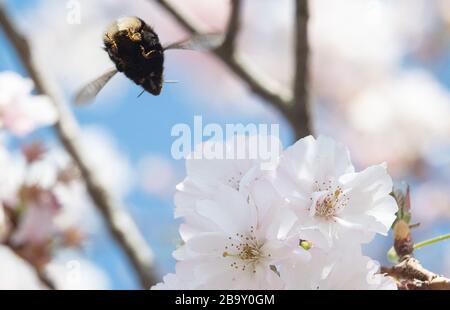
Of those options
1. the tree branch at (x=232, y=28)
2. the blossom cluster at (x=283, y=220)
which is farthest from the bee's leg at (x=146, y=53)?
the tree branch at (x=232, y=28)

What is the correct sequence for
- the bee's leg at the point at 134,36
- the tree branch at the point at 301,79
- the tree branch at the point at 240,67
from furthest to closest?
the tree branch at the point at 240,67 → the tree branch at the point at 301,79 → the bee's leg at the point at 134,36

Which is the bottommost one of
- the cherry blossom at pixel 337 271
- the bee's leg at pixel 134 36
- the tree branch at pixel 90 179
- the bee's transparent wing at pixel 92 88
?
the cherry blossom at pixel 337 271

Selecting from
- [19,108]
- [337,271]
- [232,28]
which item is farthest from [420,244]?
[19,108]

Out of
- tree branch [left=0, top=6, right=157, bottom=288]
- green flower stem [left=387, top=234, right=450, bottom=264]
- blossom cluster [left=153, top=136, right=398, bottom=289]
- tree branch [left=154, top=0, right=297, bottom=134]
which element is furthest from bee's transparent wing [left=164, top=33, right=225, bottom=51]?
tree branch [left=0, top=6, right=157, bottom=288]

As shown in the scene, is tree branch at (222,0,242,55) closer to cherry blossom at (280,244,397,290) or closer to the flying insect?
the flying insect

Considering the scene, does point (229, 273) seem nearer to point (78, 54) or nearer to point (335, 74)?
point (78, 54)

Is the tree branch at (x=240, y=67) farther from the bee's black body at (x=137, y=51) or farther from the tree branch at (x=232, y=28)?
the bee's black body at (x=137, y=51)
